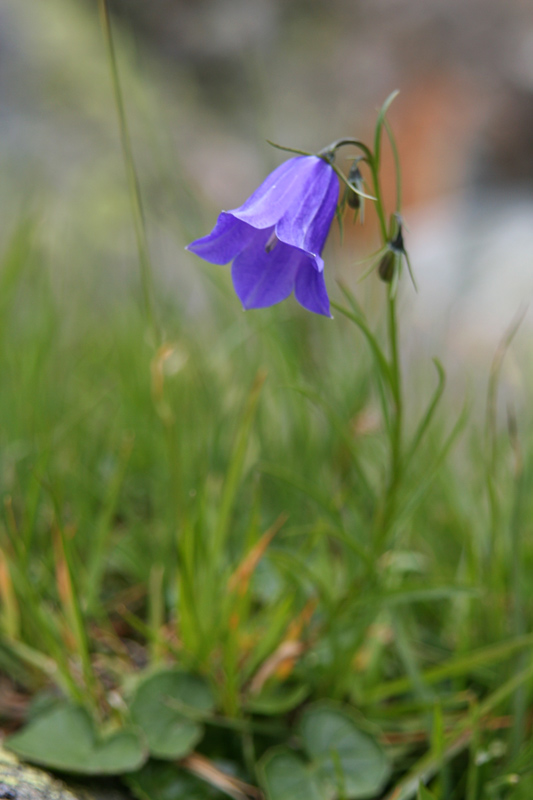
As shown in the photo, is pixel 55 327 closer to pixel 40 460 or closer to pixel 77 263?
pixel 40 460

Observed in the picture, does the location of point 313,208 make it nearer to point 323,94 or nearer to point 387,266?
point 387,266

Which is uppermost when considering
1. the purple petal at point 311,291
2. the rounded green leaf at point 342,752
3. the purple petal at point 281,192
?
the purple petal at point 281,192

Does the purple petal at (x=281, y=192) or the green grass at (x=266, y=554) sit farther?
the green grass at (x=266, y=554)

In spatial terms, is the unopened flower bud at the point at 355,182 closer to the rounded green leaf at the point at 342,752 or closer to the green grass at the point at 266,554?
the green grass at the point at 266,554

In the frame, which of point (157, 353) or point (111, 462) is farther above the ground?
point (157, 353)

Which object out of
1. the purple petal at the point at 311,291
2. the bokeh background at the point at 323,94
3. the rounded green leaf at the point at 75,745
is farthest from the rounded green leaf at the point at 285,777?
the bokeh background at the point at 323,94

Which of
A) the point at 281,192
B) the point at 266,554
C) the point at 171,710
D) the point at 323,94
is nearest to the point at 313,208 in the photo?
the point at 281,192

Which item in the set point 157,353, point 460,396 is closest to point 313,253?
point 157,353
